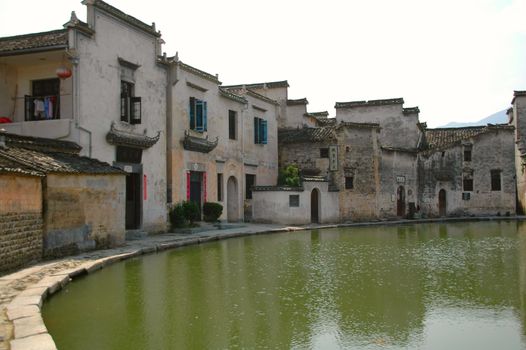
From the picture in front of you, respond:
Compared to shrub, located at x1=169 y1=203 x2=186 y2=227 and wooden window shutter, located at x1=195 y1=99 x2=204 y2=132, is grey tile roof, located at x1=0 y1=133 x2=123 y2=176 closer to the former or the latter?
shrub, located at x1=169 y1=203 x2=186 y2=227

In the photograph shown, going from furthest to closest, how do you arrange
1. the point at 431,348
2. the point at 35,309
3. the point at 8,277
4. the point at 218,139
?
the point at 218,139 < the point at 8,277 < the point at 35,309 < the point at 431,348

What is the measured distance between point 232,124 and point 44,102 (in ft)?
35.4

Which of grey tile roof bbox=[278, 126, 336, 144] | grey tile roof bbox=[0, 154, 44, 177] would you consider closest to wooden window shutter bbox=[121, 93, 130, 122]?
grey tile roof bbox=[0, 154, 44, 177]

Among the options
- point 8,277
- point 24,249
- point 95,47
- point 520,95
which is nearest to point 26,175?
point 24,249

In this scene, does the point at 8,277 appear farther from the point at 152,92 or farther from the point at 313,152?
the point at 313,152

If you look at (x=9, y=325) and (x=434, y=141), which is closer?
(x=9, y=325)

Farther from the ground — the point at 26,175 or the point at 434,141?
the point at 434,141

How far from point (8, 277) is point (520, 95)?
33.6 m

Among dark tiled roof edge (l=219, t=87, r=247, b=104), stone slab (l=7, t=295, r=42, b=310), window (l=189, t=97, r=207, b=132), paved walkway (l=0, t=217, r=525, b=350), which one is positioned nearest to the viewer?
paved walkway (l=0, t=217, r=525, b=350)

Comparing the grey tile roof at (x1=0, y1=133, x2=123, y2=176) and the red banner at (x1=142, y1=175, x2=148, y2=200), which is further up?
the grey tile roof at (x1=0, y1=133, x2=123, y2=176)

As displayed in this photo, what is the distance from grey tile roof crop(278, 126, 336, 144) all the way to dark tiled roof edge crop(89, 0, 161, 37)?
12332mm

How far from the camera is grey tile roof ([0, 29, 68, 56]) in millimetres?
15352

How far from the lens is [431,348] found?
5844 mm

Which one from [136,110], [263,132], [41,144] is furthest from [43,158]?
[263,132]
